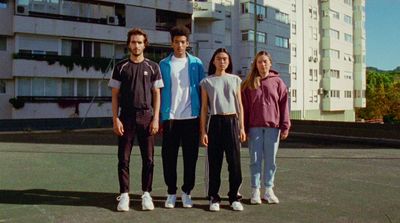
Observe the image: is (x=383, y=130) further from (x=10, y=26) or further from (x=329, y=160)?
(x=10, y=26)

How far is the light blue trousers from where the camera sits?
5.33m

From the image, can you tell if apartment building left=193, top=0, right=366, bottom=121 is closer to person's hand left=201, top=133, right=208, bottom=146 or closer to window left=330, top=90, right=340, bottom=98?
window left=330, top=90, right=340, bottom=98

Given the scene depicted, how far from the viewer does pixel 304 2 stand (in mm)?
49656

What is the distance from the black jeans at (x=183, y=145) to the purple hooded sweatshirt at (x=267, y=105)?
2.38 feet

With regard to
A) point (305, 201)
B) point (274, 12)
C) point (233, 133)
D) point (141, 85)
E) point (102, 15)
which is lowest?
point (305, 201)

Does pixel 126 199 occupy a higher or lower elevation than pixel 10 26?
lower

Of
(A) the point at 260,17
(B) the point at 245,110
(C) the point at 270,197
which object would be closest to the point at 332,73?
(A) the point at 260,17

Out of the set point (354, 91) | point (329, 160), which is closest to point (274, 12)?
point (354, 91)

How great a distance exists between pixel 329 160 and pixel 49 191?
6193mm

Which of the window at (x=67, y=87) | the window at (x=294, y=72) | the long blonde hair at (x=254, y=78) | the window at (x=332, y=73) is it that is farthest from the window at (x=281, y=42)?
the long blonde hair at (x=254, y=78)

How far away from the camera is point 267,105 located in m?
5.29

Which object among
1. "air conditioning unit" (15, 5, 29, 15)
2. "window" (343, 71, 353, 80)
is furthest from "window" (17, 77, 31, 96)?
"window" (343, 71, 353, 80)

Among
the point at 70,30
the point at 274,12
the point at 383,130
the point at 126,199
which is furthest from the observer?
the point at 274,12

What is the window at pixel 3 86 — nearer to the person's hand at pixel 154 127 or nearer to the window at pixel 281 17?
the person's hand at pixel 154 127
